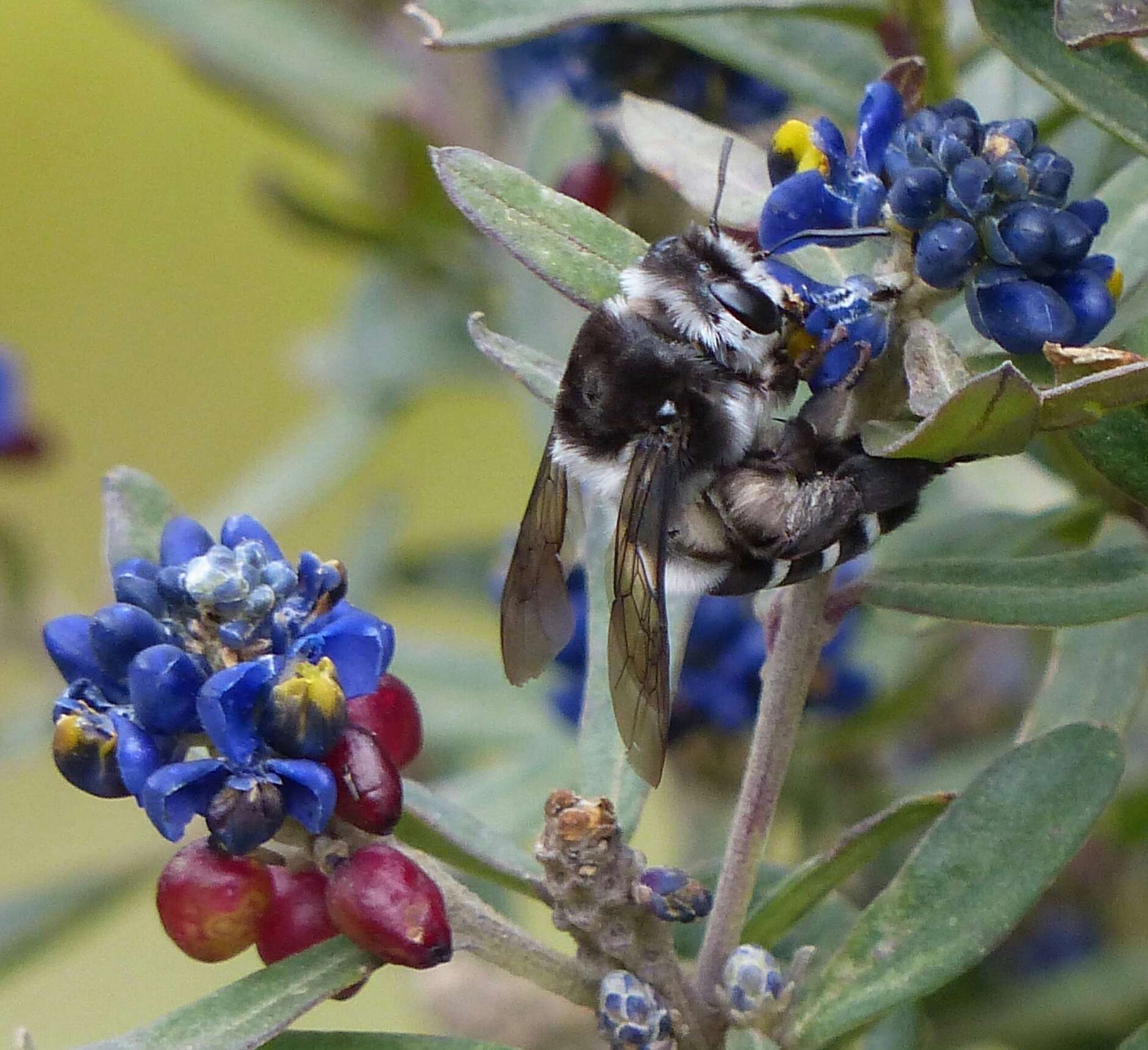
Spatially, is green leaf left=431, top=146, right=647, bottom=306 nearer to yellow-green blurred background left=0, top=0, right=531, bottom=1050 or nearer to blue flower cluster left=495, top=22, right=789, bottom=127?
blue flower cluster left=495, top=22, right=789, bottom=127

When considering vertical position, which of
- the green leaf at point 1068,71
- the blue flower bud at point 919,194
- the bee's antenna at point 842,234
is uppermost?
the green leaf at point 1068,71

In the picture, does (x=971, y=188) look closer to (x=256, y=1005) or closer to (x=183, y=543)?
(x=183, y=543)

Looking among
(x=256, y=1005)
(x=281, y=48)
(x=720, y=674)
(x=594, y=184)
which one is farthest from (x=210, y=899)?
(x=281, y=48)

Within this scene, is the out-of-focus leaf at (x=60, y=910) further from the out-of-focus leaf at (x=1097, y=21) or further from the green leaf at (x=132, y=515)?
the out-of-focus leaf at (x=1097, y=21)

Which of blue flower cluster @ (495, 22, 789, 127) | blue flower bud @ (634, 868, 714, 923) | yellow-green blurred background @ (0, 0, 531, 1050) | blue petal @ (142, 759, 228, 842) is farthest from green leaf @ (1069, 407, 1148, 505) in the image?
yellow-green blurred background @ (0, 0, 531, 1050)

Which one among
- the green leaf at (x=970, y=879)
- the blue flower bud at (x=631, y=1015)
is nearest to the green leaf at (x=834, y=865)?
the green leaf at (x=970, y=879)
